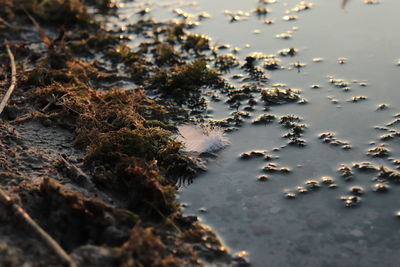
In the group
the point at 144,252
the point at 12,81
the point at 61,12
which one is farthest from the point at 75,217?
the point at 61,12

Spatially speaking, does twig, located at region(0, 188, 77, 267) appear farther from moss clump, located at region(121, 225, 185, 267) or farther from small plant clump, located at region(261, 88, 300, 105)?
small plant clump, located at region(261, 88, 300, 105)

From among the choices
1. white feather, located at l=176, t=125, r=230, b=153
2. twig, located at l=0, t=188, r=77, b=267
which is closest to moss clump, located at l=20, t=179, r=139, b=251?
twig, located at l=0, t=188, r=77, b=267

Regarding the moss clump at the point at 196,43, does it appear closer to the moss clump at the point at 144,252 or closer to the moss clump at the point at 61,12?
the moss clump at the point at 61,12

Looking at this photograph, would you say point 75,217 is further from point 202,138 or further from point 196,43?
point 196,43

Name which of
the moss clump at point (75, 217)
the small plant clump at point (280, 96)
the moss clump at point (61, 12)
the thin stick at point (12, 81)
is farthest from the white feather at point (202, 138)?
the moss clump at point (61, 12)

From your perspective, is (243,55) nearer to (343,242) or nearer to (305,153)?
(305,153)

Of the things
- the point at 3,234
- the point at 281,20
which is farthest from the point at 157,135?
the point at 281,20
